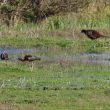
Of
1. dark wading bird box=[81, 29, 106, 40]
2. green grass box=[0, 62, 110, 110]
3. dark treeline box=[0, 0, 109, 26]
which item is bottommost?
green grass box=[0, 62, 110, 110]

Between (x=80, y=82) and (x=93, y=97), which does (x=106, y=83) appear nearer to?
(x=80, y=82)

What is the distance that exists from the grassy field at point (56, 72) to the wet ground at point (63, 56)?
0.22m

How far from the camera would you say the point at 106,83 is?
426 inches

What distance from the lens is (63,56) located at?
1500 cm

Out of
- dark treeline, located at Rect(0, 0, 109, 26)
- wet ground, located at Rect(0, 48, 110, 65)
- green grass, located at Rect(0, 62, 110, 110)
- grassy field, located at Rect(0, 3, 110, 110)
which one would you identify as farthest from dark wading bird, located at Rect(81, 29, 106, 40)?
green grass, located at Rect(0, 62, 110, 110)

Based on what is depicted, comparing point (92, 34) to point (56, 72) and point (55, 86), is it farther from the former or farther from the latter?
point (55, 86)

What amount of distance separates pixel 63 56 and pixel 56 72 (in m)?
2.90

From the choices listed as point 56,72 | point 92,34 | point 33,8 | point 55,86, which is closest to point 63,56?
point 92,34

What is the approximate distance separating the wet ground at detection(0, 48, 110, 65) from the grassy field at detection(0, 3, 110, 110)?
0.71 ft

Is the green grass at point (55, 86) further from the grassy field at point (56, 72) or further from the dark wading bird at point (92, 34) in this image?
the dark wading bird at point (92, 34)

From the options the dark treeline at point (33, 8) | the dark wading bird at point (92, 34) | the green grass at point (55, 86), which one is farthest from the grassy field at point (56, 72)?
the dark treeline at point (33, 8)

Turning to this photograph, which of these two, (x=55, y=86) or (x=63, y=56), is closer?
(x=55, y=86)

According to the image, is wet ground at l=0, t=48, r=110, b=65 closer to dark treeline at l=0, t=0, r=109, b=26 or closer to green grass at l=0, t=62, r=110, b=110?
green grass at l=0, t=62, r=110, b=110

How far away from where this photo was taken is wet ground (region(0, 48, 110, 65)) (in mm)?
14190
